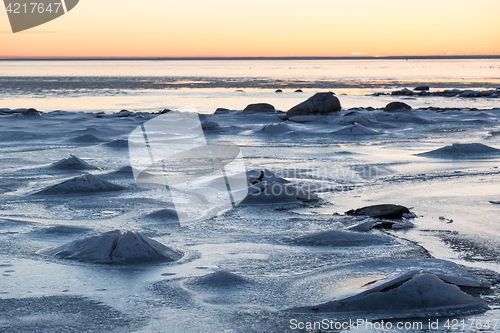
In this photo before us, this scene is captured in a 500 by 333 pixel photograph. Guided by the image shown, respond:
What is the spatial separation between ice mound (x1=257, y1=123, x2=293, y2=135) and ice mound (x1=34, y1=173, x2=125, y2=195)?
6882 millimetres

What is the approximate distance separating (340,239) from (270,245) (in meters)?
0.55

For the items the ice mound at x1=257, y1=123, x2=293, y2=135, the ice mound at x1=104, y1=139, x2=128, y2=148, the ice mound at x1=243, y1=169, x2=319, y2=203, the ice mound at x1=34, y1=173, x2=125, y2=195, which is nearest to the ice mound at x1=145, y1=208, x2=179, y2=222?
the ice mound at x1=243, y1=169, x2=319, y2=203

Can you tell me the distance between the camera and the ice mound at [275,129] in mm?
12844

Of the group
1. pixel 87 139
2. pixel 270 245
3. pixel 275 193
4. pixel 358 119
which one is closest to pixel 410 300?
pixel 270 245

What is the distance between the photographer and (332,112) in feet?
52.5

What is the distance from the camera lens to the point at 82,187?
610cm

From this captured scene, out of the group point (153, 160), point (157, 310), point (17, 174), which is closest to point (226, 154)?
point (153, 160)

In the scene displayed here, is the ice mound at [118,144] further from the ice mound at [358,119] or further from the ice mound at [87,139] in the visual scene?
the ice mound at [358,119]

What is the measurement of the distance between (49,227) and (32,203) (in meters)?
1.27

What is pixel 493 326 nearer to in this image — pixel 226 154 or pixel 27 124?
pixel 226 154

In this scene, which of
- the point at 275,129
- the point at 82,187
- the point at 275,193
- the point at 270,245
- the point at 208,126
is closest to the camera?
the point at 270,245

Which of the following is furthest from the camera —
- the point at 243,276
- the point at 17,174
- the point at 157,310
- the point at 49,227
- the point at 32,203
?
the point at 17,174

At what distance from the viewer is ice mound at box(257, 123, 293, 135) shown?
12844mm

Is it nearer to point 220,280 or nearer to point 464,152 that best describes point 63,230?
point 220,280
